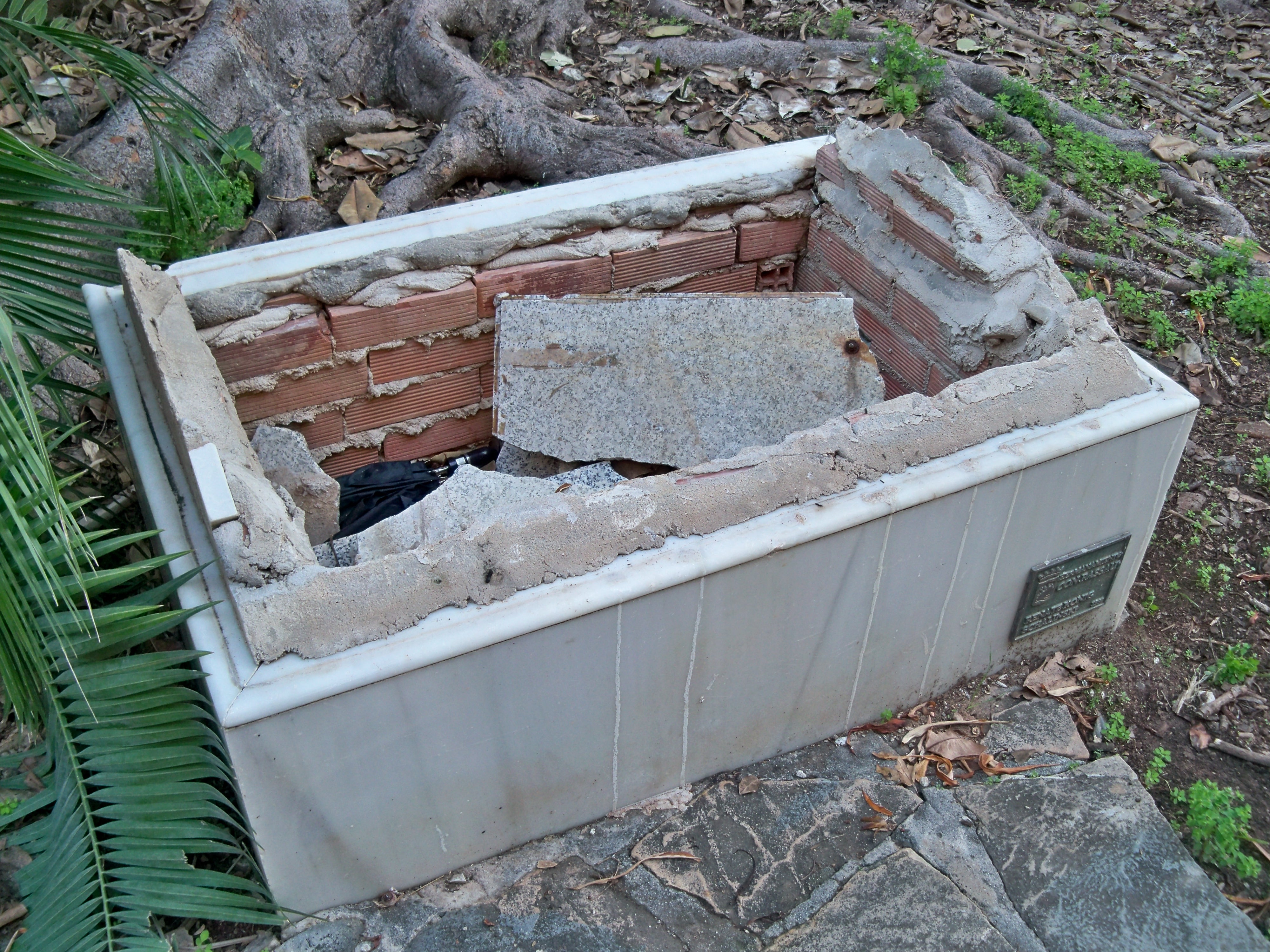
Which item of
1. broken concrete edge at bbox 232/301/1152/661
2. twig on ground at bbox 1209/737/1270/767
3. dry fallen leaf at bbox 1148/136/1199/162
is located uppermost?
broken concrete edge at bbox 232/301/1152/661

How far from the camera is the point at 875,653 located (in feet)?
9.58

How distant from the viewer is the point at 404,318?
3271 millimetres

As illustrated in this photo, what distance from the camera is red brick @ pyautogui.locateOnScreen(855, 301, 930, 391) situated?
3457mm

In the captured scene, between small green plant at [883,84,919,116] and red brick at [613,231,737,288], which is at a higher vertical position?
red brick at [613,231,737,288]

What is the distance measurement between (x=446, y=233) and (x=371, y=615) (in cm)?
144

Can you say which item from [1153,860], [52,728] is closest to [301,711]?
[52,728]

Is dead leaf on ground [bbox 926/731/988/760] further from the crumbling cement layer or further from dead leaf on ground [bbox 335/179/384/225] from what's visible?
dead leaf on ground [bbox 335/179/384/225]

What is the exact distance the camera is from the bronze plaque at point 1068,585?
305cm

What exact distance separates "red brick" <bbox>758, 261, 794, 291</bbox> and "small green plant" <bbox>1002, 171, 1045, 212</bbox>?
168 cm

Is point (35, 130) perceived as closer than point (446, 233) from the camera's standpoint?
No

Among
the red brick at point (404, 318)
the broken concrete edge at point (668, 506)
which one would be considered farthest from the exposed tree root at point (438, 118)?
the broken concrete edge at point (668, 506)

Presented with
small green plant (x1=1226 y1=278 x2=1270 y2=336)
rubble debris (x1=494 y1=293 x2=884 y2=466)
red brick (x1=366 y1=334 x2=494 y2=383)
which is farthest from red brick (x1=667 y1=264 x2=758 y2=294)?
small green plant (x1=1226 y1=278 x2=1270 y2=336)

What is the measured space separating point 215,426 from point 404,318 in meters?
0.88

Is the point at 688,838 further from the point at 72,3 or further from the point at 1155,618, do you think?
the point at 72,3
